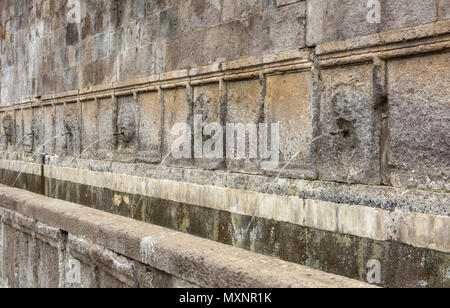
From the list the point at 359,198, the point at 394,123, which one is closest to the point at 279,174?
the point at 359,198

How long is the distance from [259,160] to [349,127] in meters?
0.91

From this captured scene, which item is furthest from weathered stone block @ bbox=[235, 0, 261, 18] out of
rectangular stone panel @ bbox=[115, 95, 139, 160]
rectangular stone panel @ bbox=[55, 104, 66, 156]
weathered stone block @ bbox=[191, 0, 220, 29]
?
rectangular stone panel @ bbox=[55, 104, 66, 156]

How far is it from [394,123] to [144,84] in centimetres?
314

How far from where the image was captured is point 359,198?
2863 mm

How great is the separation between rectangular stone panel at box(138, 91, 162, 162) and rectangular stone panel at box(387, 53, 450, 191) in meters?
2.76

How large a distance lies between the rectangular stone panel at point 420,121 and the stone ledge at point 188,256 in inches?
34.5

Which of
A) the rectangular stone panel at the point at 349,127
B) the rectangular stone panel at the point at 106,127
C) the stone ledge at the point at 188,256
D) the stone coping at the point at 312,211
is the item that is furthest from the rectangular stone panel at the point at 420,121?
the rectangular stone panel at the point at 106,127

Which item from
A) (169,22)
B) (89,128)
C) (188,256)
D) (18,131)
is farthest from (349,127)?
(18,131)

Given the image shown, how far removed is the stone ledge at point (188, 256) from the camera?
2.22m

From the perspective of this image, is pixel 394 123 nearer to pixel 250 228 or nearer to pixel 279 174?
pixel 279 174

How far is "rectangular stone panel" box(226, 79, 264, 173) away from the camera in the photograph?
370 centimetres

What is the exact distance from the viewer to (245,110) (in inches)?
150

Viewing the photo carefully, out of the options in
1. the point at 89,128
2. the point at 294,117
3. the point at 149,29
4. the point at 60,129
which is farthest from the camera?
the point at 60,129

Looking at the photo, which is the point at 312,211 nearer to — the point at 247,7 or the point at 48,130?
the point at 247,7
